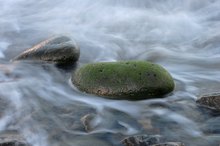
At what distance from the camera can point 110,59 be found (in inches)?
353

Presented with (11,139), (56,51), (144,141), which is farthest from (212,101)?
(56,51)

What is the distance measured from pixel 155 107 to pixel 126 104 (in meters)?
0.44

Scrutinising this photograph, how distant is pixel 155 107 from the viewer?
6531mm

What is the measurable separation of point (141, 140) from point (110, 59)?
3860 millimetres

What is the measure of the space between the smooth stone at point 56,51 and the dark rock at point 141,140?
2.98 m

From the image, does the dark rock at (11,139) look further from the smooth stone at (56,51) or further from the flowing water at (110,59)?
the smooth stone at (56,51)

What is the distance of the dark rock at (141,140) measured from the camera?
207 inches

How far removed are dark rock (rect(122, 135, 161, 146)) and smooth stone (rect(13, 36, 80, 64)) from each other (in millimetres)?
2982

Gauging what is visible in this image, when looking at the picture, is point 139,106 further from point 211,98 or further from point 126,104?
point 211,98

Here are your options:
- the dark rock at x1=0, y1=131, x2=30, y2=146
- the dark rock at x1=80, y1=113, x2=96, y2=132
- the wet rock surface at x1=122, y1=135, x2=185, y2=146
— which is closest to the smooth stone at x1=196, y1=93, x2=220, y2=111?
the wet rock surface at x1=122, y1=135, x2=185, y2=146

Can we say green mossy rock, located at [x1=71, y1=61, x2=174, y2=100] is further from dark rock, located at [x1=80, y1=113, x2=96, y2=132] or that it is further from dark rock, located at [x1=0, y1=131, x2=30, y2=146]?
dark rock, located at [x1=0, y1=131, x2=30, y2=146]

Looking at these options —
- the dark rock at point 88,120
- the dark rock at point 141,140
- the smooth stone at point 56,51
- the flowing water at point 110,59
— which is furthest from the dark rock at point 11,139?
the smooth stone at point 56,51

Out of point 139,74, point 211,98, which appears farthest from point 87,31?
point 211,98

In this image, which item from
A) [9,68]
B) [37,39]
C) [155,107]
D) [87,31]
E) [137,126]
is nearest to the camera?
[137,126]
